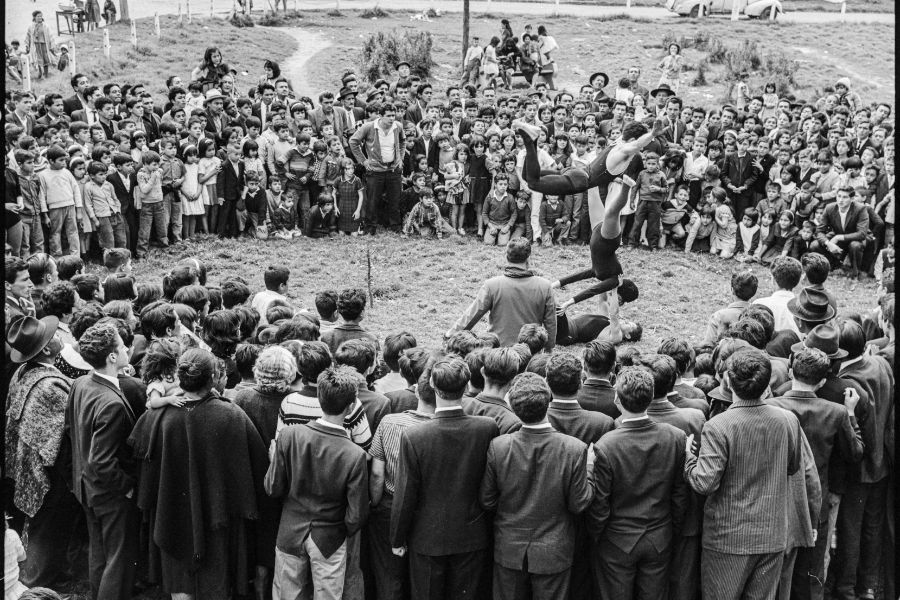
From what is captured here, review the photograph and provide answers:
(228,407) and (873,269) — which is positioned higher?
(228,407)

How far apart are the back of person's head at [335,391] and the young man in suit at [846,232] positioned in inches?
325

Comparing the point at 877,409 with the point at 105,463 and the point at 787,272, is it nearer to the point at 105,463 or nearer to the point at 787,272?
the point at 787,272

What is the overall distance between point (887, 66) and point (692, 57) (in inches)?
188

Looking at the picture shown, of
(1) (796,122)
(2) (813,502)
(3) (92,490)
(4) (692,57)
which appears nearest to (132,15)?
(4) (692,57)

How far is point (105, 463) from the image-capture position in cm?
→ 485

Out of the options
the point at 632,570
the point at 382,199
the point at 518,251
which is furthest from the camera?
the point at 382,199

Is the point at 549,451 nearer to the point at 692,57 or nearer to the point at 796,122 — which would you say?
the point at 796,122

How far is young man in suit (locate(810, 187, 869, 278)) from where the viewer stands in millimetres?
11148

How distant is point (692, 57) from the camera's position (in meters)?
22.4

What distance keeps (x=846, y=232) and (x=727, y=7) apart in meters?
18.0

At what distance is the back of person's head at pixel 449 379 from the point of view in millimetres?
4496

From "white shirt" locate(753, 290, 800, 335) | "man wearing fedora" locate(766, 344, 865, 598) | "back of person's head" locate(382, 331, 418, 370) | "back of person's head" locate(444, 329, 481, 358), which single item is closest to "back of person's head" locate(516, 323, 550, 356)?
"back of person's head" locate(444, 329, 481, 358)

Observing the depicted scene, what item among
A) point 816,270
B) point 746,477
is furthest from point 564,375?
point 816,270

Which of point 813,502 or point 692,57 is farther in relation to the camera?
point 692,57
